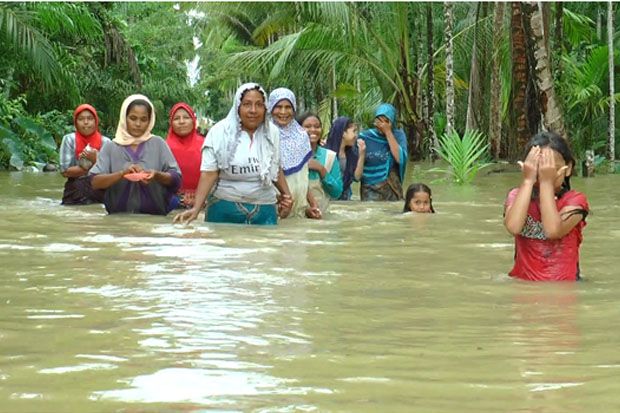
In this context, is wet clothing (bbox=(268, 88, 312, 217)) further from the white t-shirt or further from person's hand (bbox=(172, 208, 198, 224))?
person's hand (bbox=(172, 208, 198, 224))

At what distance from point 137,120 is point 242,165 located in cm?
124

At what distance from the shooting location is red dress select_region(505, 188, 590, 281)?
5.40 metres

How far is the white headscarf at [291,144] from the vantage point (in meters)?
9.34

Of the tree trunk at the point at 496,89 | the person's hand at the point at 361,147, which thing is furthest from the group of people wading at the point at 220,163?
the tree trunk at the point at 496,89

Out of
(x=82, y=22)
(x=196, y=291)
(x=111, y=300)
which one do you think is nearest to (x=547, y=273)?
(x=196, y=291)

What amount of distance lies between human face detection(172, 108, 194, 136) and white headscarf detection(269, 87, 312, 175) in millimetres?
1267

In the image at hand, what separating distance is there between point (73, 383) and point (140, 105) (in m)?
6.19

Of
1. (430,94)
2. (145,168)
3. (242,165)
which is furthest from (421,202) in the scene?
(430,94)

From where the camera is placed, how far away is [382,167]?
11.8m

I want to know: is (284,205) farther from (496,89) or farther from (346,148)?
(496,89)

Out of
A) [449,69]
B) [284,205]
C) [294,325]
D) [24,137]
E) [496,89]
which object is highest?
[449,69]

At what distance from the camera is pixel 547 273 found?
213 inches

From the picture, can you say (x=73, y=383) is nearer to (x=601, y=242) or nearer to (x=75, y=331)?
(x=75, y=331)

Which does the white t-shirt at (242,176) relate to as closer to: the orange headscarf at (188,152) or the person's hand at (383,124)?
the orange headscarf at (188,152)
